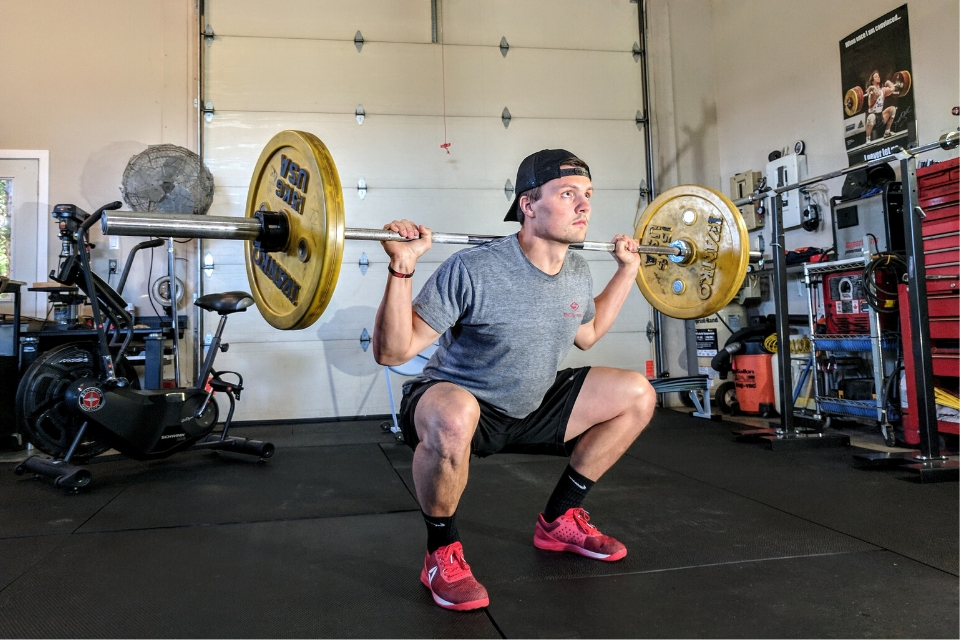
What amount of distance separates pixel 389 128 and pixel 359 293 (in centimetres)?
128

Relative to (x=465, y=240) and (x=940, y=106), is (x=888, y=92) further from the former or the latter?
(x=465, y=240)

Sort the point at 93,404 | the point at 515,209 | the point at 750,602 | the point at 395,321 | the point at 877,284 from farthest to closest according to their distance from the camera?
the point at 877,284, the point at 93,404, the point at 515,209, the point at 395,321, the point at 750,602

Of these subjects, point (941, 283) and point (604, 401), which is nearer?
point (604, 401)

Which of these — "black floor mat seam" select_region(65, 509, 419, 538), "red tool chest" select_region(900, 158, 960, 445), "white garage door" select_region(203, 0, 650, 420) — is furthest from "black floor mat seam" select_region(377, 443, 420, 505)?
"red tool chest" select_region(900, 158, 960, 445)

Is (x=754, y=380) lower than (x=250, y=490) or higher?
higher

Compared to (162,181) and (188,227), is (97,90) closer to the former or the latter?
(162,181)

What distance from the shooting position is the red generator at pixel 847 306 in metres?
3.51

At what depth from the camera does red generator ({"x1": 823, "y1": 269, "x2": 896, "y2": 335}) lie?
3.51 meters

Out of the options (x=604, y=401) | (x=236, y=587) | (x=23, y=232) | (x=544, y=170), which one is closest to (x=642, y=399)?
(x=604, y=401)

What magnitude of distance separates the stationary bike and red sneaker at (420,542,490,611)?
73.9 inches

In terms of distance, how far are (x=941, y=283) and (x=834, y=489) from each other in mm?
1360

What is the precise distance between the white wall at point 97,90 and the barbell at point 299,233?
3.19 metres

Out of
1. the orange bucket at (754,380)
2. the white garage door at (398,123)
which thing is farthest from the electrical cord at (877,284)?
the white garage door at (398,123)

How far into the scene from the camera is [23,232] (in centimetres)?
430
